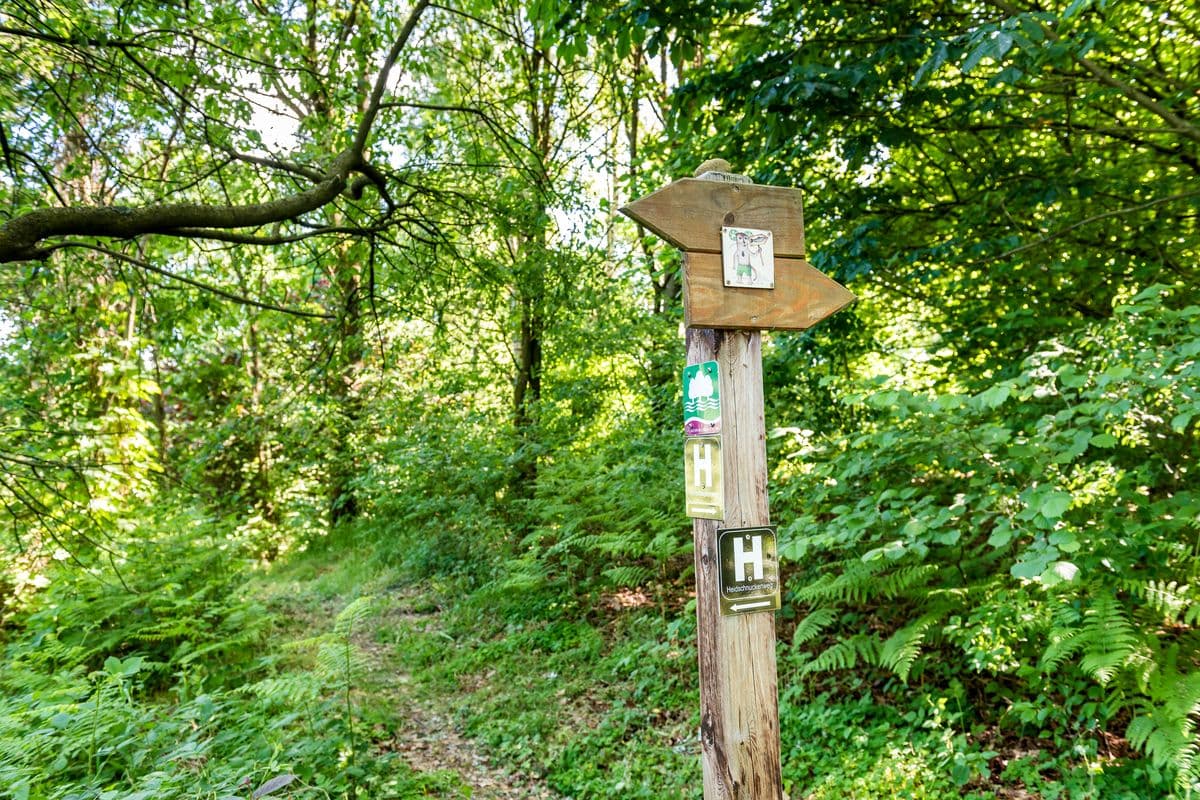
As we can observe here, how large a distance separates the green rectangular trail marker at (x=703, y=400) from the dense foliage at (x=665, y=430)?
Answer: 1650mm

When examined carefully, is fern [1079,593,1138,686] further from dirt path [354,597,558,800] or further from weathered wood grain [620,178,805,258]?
dirt path [354,597,558,800]

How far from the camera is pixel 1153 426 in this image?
166 inches

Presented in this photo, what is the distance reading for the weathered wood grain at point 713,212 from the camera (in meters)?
2.29

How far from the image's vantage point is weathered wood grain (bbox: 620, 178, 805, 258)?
2.29m

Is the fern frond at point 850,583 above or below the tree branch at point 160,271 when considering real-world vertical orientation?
below

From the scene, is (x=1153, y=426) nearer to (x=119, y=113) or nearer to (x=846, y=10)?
(x=846, y=10)

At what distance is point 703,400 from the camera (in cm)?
240

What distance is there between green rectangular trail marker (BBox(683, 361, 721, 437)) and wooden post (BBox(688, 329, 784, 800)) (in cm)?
3

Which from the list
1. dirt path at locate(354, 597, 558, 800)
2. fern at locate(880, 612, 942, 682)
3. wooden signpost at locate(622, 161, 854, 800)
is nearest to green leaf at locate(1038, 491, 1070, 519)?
fern at locate(880, 612, 942, 682)

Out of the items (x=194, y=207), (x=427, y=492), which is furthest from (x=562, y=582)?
(x=194, y=207)

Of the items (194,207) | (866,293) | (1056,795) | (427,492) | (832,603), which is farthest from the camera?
(427,492)

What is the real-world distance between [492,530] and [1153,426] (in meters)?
6.91

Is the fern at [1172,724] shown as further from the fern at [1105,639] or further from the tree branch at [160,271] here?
the tree branch at [160,271]

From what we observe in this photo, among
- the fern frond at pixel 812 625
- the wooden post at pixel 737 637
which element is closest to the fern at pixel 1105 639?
the fern frond at pixel 812 625
